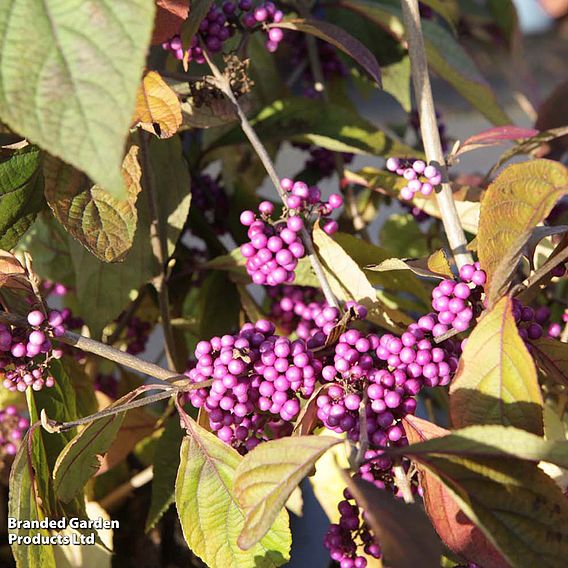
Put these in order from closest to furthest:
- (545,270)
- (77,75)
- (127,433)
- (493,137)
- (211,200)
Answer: (77,75) → (545,270) → (493,137) → (127,433) → (211,200)

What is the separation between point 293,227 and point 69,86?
18cm

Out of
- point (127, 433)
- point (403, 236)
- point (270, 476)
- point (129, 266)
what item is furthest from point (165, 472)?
point (403, 236)

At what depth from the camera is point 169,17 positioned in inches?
17.1

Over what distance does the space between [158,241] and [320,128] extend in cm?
17

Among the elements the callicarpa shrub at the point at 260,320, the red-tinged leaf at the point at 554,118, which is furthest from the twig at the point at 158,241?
the red-tinged leaf at the point at 554,118

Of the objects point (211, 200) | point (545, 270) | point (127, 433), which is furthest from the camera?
point (211, 200)

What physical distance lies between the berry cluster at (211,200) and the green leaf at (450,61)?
0.21 metres

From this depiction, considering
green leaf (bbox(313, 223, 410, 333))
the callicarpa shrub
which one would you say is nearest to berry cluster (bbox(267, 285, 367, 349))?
the callicarpa shrub

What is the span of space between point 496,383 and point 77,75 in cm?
23

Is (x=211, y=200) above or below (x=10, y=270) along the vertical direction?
below

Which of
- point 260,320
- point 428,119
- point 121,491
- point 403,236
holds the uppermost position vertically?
point 428,119

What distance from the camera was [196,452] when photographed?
0.46 m

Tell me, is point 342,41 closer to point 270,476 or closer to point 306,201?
point 306,201

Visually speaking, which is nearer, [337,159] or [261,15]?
[261,15]
